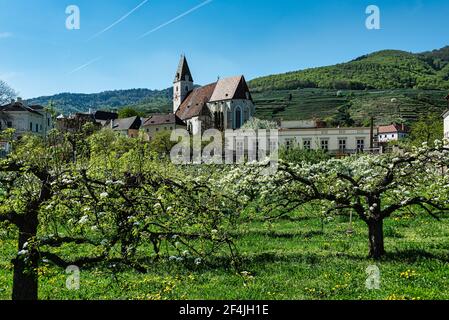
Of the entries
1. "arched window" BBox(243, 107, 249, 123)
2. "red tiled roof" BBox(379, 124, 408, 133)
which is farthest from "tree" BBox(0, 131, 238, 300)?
"arched window" BBox(243, 107, 249, 123)

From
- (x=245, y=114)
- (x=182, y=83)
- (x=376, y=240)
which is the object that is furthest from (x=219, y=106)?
(x=376, y=240)

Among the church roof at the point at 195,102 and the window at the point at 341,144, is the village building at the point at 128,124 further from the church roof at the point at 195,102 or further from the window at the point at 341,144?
the window at the point at 341,144

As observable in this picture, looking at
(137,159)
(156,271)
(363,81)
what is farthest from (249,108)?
(156,271)

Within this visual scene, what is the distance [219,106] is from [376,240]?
97240 millimetres

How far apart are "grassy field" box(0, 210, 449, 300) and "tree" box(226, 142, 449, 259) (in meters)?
1.19

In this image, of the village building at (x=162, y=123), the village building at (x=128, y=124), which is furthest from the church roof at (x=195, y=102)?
the village building at (x=128, y=124)

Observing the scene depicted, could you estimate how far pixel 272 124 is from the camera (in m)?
71.2

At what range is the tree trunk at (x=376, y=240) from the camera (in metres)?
13.1

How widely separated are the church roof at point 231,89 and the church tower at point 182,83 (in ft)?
44.8

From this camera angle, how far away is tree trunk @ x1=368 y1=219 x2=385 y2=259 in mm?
13125

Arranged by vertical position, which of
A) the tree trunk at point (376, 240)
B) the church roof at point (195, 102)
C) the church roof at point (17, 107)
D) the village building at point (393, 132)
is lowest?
the tree trunk at point (376, 240)

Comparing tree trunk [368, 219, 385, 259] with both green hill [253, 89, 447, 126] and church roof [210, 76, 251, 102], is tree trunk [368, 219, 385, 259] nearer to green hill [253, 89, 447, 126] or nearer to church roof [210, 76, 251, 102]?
church roof [210, 76, 251, 102]
